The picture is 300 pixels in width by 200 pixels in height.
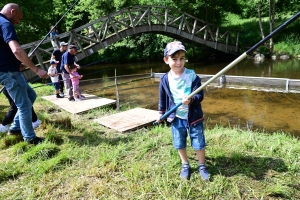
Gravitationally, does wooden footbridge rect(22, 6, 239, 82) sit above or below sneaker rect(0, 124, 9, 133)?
above

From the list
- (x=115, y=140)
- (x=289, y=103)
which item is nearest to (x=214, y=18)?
(x=289, y=103)

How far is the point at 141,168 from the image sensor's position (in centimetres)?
262

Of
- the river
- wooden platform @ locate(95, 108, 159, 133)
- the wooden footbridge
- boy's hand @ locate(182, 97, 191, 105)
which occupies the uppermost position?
the wooden footbridge

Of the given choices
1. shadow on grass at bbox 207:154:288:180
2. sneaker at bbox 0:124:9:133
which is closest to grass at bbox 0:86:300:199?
shadow on grass at bbox 207:154:288:180

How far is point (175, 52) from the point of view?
Result: 2.16m

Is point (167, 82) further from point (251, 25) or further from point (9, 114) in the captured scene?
point (251, 25)

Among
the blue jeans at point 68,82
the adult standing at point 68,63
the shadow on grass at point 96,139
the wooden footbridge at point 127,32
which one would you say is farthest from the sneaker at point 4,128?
the wooden footbridge at point 127,32

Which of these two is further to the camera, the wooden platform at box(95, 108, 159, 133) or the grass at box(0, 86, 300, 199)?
the wooden platform at box(95, 108, 159, 133)

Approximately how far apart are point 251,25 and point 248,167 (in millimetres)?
21118

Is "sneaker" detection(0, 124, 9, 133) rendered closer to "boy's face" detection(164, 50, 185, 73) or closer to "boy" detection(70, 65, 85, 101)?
"boy" detection(70, 65, 85, 101)

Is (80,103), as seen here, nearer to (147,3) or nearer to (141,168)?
(141,168)

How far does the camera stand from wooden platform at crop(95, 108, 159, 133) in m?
4.13

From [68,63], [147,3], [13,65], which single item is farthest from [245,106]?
[147,3]

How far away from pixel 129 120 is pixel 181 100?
2.35 metres
